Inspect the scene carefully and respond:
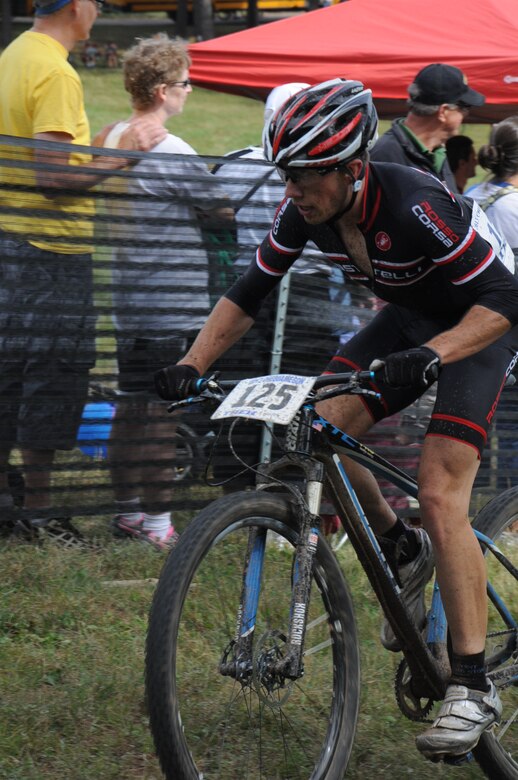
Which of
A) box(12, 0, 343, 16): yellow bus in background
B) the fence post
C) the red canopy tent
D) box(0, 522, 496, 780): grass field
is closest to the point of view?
box(0, 522, 496, 780): grass field

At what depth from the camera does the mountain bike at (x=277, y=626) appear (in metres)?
3.00

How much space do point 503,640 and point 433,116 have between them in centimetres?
377

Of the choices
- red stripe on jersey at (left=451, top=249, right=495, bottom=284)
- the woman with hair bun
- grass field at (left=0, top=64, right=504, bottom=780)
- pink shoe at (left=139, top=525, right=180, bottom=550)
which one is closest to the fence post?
pink shoe at (left=139, top=525, right=180, bottom=550)

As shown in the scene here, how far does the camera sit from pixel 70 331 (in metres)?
5.47

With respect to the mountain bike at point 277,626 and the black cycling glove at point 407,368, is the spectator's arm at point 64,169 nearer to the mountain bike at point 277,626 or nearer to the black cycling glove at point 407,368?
the mountain bike at point 277,626

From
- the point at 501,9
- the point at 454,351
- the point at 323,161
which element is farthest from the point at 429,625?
the point at 501,9

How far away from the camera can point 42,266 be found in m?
5.36

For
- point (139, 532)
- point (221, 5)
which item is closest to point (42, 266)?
point (139, 532)

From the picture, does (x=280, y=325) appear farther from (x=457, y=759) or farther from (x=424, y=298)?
(x=457, y=759)

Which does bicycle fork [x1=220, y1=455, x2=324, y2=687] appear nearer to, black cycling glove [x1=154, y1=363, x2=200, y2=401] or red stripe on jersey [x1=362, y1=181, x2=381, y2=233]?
black cycling glove [x1=154, y1=363, x2=200, y2=401]

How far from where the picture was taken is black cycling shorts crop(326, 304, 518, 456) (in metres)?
3.54

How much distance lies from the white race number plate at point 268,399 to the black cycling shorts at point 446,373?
0.24 metres

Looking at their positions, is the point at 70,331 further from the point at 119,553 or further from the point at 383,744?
the point at 383,744

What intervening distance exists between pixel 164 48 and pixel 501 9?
4.06m
